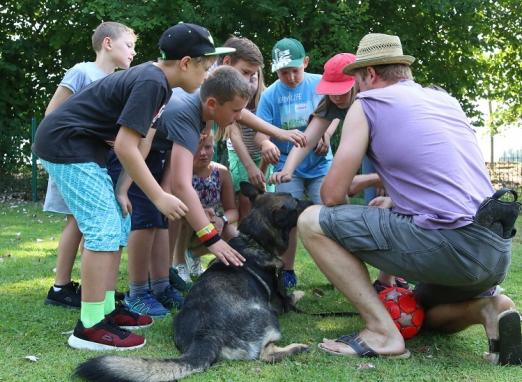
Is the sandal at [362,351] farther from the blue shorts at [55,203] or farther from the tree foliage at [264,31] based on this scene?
the tree foliage at [264,31]

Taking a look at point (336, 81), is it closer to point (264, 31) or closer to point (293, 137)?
point (293, 137)

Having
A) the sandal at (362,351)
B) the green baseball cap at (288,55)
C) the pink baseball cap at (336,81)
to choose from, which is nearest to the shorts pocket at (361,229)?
the sandal at (362,351)

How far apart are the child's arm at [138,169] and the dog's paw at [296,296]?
5.53ft

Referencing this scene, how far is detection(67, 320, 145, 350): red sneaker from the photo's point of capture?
3.65m

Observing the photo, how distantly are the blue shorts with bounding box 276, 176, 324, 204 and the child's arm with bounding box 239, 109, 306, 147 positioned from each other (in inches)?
30.8

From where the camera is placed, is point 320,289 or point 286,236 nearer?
point 286,236

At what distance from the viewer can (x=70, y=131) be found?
3.69 m

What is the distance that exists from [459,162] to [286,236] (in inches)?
59.3

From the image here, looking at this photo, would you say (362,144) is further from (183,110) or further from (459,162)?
(183,110)

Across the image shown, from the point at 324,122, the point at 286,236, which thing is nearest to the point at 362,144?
the point at 286,236

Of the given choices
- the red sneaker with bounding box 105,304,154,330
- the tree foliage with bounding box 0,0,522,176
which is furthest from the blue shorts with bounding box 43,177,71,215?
the tree foliage with bounding box 0,0,522,176

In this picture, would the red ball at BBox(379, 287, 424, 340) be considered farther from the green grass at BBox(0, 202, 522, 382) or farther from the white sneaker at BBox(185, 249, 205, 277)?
the white sneaker at BBox(185, 249, 205, 277)

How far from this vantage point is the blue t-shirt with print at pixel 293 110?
566 centimetres

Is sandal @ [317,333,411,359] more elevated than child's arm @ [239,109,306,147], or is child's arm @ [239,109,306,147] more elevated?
child's arm @ [239,109,306,147]
